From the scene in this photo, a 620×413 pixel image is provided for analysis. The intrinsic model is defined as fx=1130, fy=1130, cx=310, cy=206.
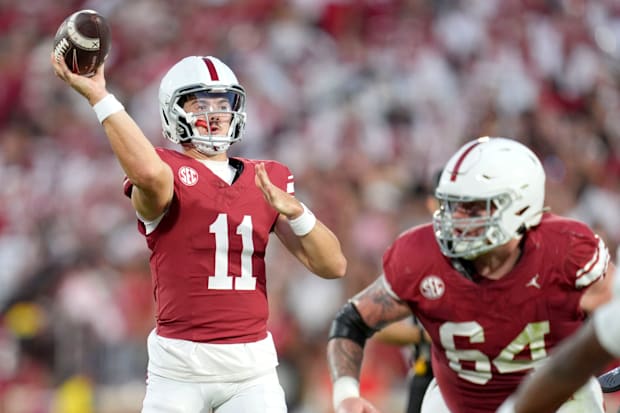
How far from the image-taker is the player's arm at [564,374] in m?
2.34

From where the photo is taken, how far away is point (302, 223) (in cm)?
386

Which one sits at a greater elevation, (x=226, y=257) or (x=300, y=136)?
(x=300, y=136)

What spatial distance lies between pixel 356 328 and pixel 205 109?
3.10 feet

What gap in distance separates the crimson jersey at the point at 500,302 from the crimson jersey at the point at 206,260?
510 millimetres

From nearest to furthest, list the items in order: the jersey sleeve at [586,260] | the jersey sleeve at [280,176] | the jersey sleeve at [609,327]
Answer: the jersey sleeve at [609,327], the jersey sleeve at [586,260], the jersey sleeve at [280,176]

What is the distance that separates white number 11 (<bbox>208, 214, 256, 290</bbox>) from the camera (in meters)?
3.91

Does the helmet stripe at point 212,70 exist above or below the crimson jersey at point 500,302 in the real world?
above

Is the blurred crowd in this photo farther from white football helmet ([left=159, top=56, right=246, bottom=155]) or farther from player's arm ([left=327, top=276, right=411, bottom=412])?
white football helmet ([left=159, top=56, right=246, bottom=155])

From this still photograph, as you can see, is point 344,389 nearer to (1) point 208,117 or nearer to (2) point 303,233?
(2) point 303,233

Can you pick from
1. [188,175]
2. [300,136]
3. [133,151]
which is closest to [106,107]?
[133,151]

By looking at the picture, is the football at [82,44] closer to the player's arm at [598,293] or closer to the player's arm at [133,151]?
the player's arm at [133,151]

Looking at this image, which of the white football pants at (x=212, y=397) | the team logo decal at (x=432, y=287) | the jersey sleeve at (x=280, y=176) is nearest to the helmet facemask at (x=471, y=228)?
the team logo decal at (x=432, y=287)

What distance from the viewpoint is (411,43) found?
9.74m

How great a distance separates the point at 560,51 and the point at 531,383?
7.62 m
